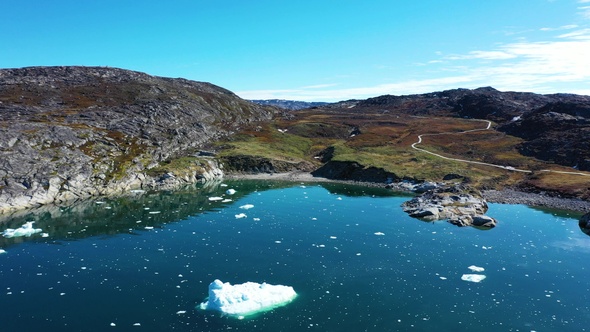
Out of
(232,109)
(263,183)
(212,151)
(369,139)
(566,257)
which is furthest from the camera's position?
(232,109)

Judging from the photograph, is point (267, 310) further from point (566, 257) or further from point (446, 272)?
point (566, 257)

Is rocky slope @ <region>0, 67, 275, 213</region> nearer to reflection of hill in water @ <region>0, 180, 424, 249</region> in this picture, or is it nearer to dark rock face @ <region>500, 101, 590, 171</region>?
reflection of hill in water @ <region>0, 180, 424, 249</region>

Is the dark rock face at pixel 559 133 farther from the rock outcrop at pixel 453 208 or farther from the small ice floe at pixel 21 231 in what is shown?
the small ice floe at pixel 21 231

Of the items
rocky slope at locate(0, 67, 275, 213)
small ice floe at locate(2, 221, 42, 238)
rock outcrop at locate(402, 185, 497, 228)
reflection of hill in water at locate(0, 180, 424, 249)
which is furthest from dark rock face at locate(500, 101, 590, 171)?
small ice floe at locate(2, 221, 42, 238)

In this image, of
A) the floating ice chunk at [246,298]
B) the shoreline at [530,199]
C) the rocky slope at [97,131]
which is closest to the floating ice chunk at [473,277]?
the floating ice chunk at [246,298]

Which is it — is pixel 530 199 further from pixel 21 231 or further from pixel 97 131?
pixel 97 131

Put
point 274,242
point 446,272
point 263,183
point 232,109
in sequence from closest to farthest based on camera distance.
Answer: point 446,272 → point 274,242 → point 263,183 → point 232,109

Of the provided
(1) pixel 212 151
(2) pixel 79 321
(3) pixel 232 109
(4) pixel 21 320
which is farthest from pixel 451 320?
(3) pixel 232 109

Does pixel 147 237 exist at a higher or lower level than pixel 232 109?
lower
